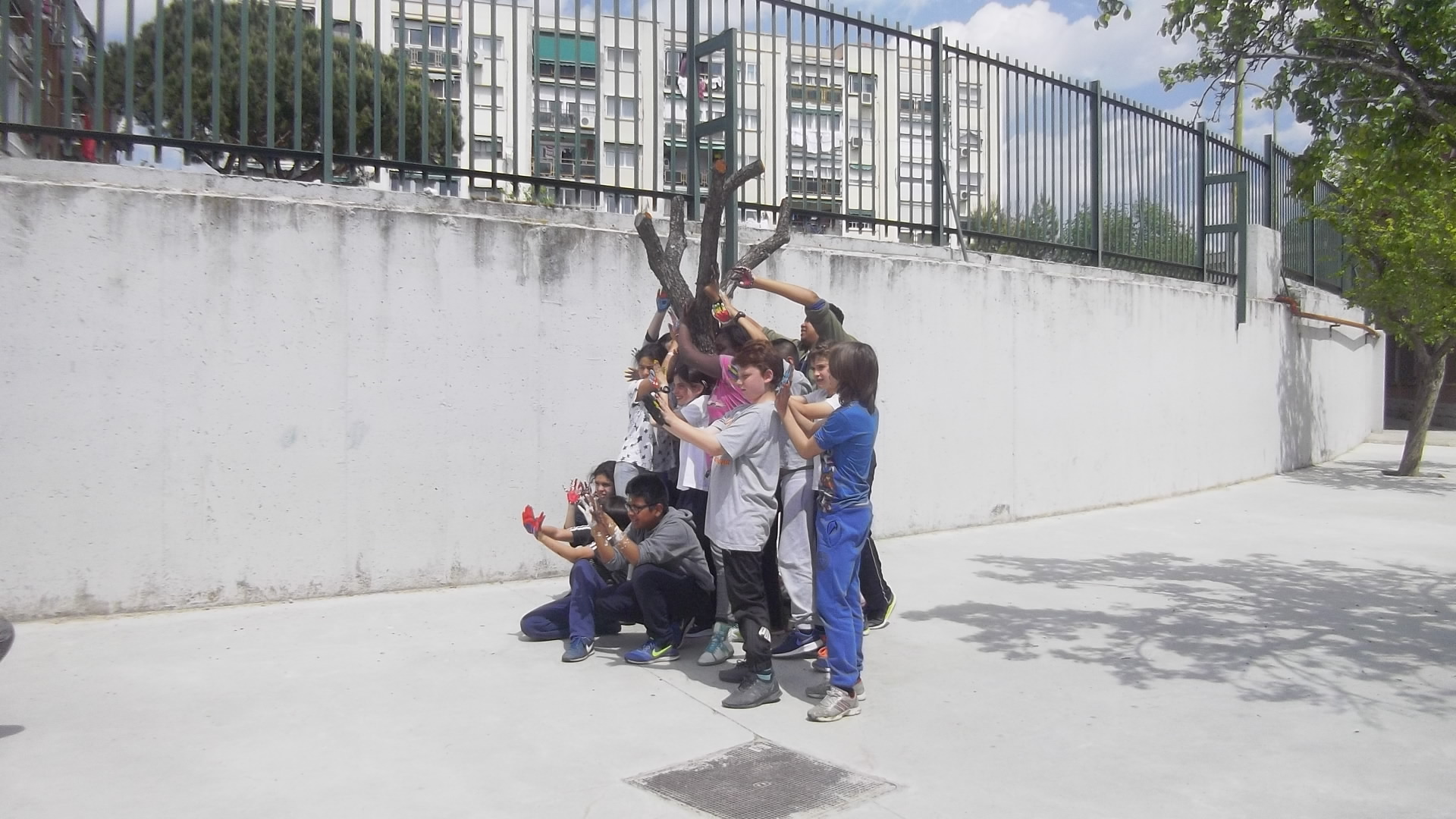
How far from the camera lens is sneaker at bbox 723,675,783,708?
Answer: 4.67 m

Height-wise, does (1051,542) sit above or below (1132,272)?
below

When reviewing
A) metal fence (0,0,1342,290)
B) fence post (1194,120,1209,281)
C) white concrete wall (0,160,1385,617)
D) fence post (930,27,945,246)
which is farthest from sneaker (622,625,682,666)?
fence post (1194,120,1209,281)

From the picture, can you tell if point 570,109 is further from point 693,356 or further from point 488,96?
point 693,356

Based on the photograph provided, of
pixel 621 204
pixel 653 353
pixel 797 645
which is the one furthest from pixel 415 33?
pixel 797 645

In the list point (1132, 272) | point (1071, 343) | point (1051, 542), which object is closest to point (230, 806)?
point (1051, 542)

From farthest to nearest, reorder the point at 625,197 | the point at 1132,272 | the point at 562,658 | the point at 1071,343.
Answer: the point at 1132,272 → the point at 1071,343 → the point at 625,197 → the point at 562,658

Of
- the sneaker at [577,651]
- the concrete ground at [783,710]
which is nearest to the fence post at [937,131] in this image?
the concrete ground at [783,710]

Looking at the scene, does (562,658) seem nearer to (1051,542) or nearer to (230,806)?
(230,806)

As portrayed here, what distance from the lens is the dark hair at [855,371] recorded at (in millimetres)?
4672

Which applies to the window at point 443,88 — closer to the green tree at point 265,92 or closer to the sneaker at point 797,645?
the green tree at point 265,92

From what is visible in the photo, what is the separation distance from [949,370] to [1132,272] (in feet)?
11.3

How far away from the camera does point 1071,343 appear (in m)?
10.3

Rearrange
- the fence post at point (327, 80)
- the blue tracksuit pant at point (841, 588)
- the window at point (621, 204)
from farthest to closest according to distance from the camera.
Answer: the window at point (621, 204) < the fence post at point (327, 80) < the blue tracksuit pant at point (841, 588)

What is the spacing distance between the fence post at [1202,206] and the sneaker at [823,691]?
31.4 feet
